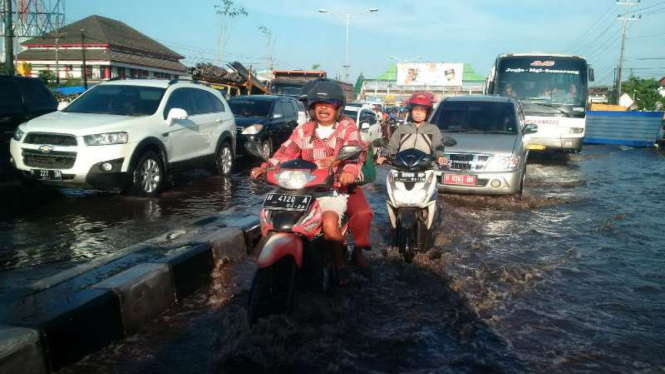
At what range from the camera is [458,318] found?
12.9 feet

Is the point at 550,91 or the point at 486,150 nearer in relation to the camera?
the point at 486,150

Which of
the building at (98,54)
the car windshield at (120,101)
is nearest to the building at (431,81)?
the building at (98,54)

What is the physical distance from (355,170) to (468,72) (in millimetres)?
83158

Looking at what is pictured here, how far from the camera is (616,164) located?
1511 centimetres

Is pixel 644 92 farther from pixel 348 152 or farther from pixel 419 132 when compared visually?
pixel 348 152

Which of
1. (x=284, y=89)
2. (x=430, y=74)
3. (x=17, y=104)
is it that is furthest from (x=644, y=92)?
(x=17, y=104)

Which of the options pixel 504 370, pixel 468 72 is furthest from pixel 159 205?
pixel 468 72

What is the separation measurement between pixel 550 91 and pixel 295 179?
1362 centimetres

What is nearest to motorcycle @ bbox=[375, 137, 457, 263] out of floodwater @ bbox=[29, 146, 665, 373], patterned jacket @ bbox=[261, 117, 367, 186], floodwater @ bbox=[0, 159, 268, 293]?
floodwater @ bbox=[29, 146, 665, 373]

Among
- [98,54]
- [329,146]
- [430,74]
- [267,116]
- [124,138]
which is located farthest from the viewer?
[430,74]

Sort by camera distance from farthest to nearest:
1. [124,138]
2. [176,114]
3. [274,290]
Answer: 1. [176,114]
2. [124,138]
3. [274,290]

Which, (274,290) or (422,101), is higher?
(422,101)

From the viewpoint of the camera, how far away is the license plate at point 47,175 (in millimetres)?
7344

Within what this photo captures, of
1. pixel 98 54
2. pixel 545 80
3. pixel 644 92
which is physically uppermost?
pixel 98 54
